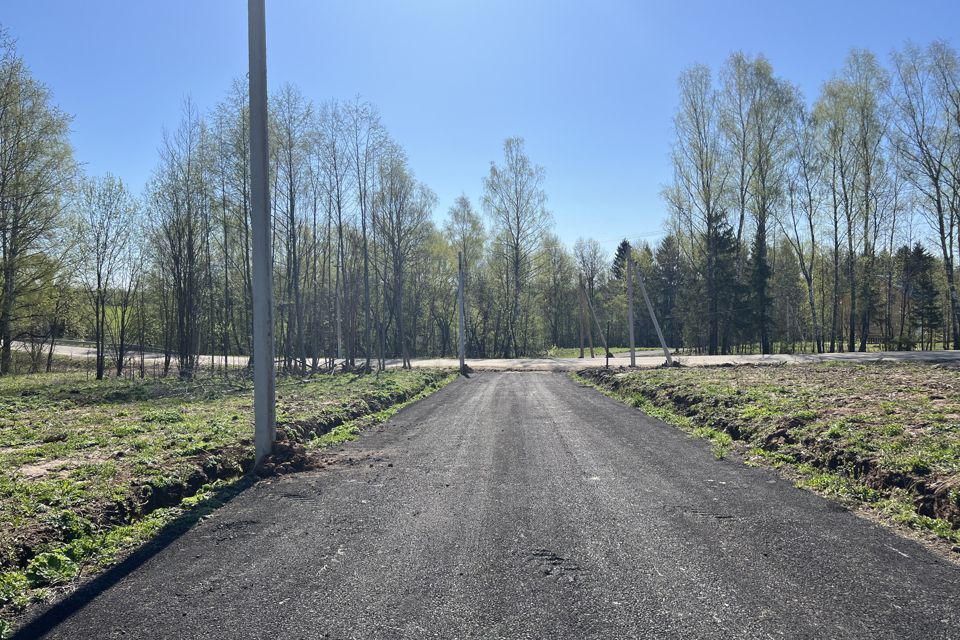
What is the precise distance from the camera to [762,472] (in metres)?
7.15

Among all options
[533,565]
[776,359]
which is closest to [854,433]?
[533,565]

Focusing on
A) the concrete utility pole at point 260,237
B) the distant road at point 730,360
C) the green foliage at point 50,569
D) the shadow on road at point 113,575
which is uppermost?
the concrete utility pole at point 260,237

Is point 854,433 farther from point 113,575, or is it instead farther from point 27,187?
point 27,187

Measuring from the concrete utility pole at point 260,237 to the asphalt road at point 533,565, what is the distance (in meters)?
1.17

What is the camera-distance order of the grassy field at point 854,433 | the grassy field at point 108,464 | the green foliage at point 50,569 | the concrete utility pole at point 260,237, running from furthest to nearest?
the concrete utility pole at point 260,237 → the grassy field at point 854,433 → the grassy field at point 108,464 → the green foliage at point 50,569

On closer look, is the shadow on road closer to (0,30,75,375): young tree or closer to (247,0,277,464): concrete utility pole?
(247,0,277,464): concrete utility pole

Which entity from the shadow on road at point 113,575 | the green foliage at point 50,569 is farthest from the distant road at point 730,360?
the green foliage at point 50,569

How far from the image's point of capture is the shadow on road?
3.34 meters

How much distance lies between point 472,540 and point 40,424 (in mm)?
9274

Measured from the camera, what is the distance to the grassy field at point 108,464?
14.3 feet

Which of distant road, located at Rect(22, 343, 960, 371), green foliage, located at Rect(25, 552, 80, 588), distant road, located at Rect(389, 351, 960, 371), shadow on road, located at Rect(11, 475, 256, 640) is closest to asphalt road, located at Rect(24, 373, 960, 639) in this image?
shadow on road, located at Rect(11, 475, 256, 640)

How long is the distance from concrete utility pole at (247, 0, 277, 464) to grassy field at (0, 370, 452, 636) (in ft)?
2.11

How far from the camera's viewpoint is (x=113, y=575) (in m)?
4.12

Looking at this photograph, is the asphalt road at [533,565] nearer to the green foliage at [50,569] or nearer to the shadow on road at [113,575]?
the shadow on road at [113,575]
